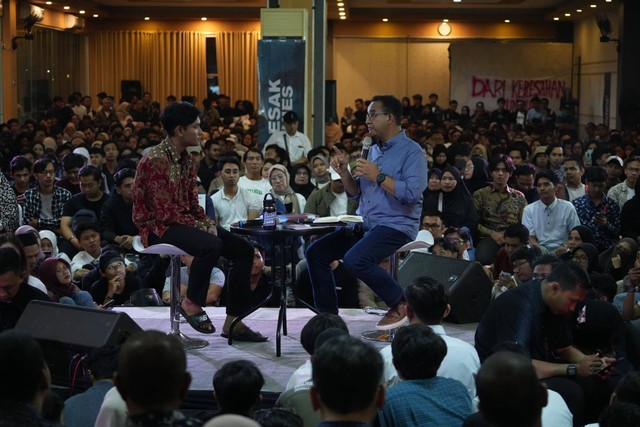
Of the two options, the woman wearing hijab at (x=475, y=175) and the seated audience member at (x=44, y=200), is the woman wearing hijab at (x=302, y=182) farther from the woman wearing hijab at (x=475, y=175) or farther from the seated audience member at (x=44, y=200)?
the seated audience member at (x=44, y=200)

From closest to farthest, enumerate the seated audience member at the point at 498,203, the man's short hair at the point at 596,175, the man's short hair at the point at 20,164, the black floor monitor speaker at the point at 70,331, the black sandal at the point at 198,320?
the black floor monitor speaker at the point at 70,331
the black sandal at the point at 198,320
the man's short hair at the point at 596,175
the seated audience member at the point at 498,203
the man's short hair at the point at 20,164

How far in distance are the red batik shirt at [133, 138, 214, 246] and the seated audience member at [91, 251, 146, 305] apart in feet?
4.62

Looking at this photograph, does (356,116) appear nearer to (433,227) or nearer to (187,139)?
(433,227)

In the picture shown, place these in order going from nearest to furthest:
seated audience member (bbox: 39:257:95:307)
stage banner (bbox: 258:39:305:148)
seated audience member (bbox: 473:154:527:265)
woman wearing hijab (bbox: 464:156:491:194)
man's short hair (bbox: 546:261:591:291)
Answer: man's short hair (bbox: 546:261:591:291) < seated audience member (bbox: 39:257:95:307) < seated audience member (bbox: 473:154:527:265) < woman wearing hijab (bbox: 464:156:491:194) < stage banner (bbox: 258:39:305:148)

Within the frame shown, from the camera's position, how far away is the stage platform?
4.54 m

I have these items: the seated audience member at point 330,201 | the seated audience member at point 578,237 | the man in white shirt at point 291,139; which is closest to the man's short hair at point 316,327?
the seated audience member at point 578,237

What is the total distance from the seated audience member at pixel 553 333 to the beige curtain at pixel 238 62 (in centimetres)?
1840

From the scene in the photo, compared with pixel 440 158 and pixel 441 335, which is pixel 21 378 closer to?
pixel 441 335

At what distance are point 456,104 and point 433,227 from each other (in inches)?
468

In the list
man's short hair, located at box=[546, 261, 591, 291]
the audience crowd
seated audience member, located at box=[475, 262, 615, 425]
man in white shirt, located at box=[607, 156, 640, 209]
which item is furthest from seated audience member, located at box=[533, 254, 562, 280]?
man in white shirt, located at box=[607, 156, 640, 209]

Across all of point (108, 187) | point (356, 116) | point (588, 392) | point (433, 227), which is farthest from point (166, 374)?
point (356, 116)

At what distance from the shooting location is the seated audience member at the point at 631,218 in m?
7.65

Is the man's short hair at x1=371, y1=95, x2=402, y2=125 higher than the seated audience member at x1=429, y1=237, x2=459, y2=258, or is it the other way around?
the man's short hair at x1=371, y1=95, x2=402, y2=125

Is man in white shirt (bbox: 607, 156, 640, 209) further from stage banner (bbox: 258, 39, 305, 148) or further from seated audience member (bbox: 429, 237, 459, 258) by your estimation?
stage banner (bbox: 258, 39, 305, 148)
